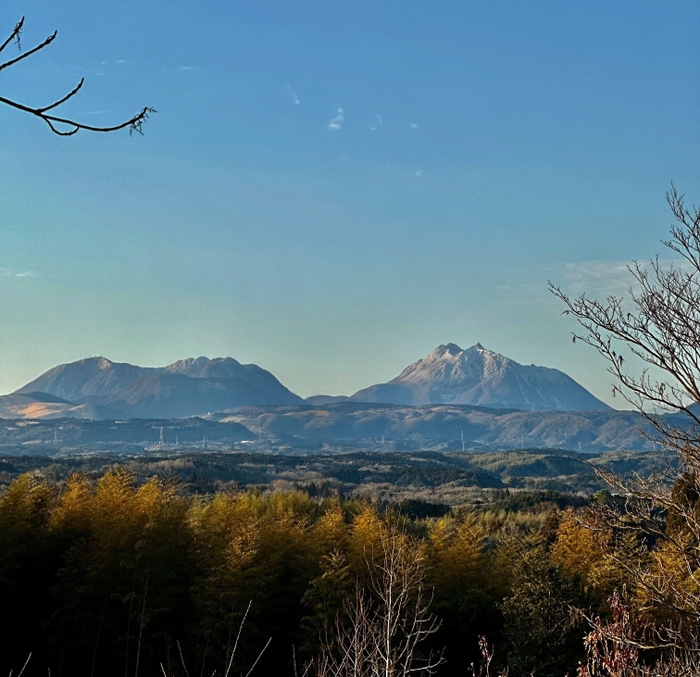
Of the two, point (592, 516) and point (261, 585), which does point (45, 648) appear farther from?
point (592, 516)

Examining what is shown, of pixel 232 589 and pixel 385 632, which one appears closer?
pixel 385 632

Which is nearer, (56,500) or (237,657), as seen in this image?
(237,657)

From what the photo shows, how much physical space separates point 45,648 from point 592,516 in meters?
18.6

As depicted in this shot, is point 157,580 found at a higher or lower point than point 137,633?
higher

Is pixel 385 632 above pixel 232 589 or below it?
above

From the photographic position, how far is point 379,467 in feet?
433

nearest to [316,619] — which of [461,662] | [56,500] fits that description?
[461,662]

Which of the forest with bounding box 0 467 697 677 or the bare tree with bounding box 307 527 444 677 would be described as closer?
the bare tree with bounding box 307 527 444 677

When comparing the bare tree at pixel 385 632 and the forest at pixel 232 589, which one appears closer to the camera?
the bare tree at pixel 385 632

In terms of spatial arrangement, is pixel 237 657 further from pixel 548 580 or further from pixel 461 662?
pixel 548 580

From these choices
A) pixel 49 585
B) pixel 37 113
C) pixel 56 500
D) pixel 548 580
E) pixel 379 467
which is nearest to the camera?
pixel 37 113

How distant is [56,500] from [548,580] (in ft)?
62.0

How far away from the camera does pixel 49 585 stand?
2147 centimetres

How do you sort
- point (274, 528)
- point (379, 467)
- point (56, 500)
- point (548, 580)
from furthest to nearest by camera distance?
point (379, 467)
point (56, 500)
point (274, 528)
point (548, 580)
